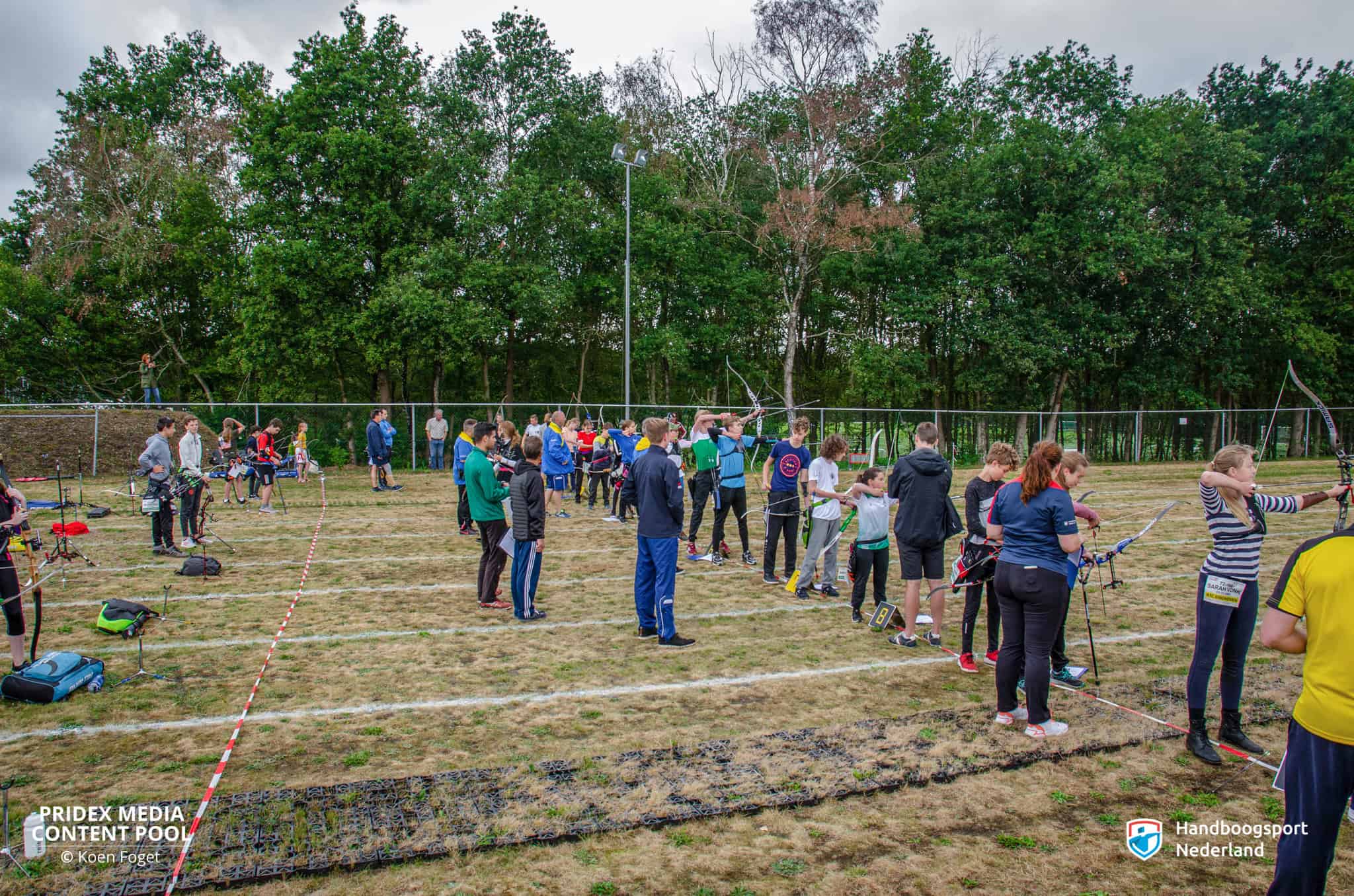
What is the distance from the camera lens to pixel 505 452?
1010 cm

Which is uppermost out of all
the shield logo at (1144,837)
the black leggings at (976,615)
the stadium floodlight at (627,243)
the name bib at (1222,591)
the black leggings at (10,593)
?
the stadium floodlight at (627,243)

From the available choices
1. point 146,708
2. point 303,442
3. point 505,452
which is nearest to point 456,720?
point 146,708

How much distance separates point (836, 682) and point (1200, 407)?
34851mm

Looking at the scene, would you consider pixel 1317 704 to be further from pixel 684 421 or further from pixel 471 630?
pixel 684 421

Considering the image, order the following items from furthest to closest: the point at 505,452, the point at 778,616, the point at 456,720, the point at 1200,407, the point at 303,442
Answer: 1. the point at 1200,407
2. the point at 303,442
3. the point at 505,452
4. the point at 778,616
5. the point at 456,720

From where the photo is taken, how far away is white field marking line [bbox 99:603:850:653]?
712cm

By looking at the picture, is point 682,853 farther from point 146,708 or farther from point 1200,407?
point 1200,407

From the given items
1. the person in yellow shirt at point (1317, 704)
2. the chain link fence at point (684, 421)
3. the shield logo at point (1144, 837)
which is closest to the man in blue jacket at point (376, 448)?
the chain link fence at point (684, 421)

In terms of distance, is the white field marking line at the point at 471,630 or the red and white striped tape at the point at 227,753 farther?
the white field marking line at the point at 471,630

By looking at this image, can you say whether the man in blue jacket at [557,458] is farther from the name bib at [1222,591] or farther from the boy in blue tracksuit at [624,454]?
the name bib at [1222,591]

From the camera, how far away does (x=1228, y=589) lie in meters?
4.89

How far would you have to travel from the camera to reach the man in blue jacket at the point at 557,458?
1474 cm

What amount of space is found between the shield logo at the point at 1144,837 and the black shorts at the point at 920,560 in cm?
291

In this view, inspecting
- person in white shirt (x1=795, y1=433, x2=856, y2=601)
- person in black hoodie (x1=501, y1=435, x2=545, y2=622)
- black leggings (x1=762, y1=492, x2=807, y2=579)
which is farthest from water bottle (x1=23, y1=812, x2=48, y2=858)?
black leggings (x1=762, y1=492, x2=807, y2=579)
